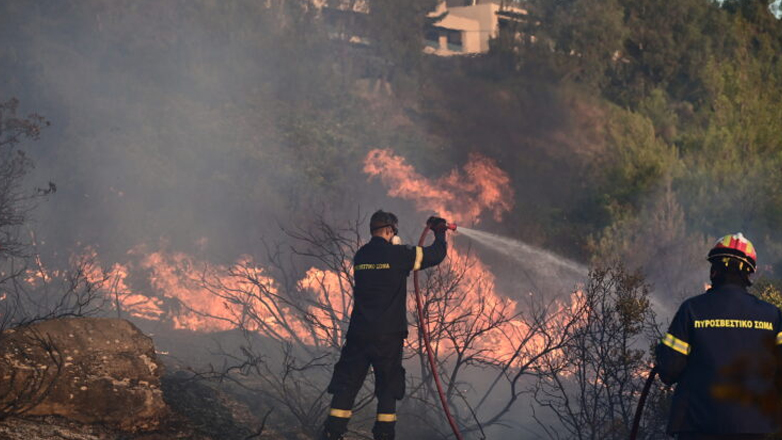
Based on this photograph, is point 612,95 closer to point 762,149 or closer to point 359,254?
point 762,149

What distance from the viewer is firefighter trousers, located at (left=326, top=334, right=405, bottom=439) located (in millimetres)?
6246

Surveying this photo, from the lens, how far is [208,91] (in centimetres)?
2469

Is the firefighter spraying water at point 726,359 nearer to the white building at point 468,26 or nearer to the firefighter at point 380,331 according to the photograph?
the firefighter at point 380,331

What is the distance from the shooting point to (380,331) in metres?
6.28

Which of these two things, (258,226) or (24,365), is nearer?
(24,365)

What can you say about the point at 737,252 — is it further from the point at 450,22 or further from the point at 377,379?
the point at 450,22

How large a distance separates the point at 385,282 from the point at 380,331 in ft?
1.24

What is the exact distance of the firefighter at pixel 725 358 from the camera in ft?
14.2

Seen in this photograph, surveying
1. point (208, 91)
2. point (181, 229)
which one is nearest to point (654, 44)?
point (208, 91)

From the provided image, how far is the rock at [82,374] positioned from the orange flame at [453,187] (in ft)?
49.0

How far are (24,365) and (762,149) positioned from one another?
803 inches

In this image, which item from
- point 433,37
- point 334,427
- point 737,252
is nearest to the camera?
point 737,252

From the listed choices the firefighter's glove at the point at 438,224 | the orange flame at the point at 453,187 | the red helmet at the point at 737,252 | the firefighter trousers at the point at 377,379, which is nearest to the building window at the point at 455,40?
the orange flame at the point at 453,187

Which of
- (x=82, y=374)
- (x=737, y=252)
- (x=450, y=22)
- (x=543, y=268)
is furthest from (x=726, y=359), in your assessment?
(x=450, y=22)
